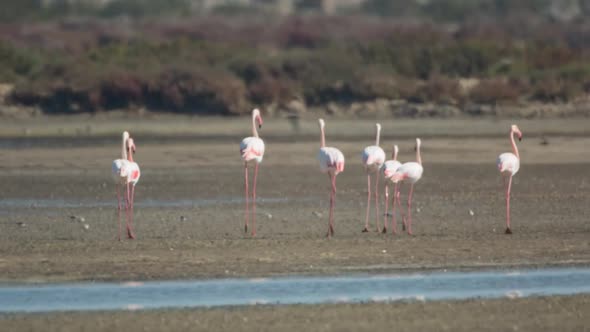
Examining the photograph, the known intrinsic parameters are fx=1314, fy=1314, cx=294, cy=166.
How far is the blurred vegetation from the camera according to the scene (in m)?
34.2

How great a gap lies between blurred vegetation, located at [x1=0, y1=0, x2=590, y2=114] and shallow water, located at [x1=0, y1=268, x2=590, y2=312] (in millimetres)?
20759

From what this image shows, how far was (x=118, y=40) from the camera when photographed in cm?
4912

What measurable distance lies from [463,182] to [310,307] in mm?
10315

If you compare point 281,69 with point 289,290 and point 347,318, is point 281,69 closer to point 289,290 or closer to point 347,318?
point 289,290

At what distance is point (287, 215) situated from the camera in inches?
711

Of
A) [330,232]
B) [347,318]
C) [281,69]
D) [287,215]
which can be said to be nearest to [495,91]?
[281,69]

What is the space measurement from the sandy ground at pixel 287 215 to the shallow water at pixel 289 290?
0.38 meters

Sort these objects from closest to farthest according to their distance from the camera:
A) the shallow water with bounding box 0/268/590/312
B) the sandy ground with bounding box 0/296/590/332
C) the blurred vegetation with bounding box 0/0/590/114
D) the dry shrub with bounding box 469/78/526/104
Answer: the sandy ground with bounding box 0/296/590/332, the shallow water with bounding box 0/268/590/312, the dry shrub with bounding box 469/78/526/104, the blurred vegetation with bounding box 0/0/590/114

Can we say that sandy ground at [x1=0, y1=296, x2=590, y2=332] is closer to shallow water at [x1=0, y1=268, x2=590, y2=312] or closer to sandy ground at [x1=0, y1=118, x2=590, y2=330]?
sandy ground at [x1=0, y1=118, x2=590, y2=330]

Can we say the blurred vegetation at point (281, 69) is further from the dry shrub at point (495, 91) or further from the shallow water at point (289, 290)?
the shallow water at point (289, 290)

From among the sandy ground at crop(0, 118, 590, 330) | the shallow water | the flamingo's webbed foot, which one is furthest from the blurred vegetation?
the shallow water

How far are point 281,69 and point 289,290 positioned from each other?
25456mm

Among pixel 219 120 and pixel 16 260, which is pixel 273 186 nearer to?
pixel 16 260

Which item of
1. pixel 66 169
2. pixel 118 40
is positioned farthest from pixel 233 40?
pixel 66 169
